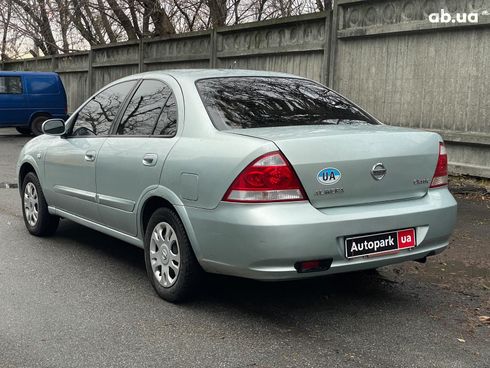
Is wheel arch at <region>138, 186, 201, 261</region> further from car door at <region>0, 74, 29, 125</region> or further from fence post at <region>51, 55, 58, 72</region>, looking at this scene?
fence post at <region>51, 55, 58, 72</region>

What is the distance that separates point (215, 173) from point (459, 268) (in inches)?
99.3

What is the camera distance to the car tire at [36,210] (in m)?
6.21

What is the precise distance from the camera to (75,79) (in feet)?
68.8

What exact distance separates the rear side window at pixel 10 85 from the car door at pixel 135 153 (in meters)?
14.4

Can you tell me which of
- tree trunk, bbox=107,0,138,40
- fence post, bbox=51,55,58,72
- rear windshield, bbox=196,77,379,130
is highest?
tree trunk, bbox=107,0,138,40

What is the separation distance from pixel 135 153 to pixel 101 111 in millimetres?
1071

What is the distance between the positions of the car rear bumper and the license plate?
0.12 ft

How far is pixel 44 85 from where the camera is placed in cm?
1848

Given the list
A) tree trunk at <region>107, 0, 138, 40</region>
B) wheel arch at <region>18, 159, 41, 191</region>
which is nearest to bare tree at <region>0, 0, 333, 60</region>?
tree trunk at <region>107, 0, 138, 40</region>

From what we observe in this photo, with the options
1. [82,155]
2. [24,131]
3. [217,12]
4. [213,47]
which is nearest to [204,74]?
[82,155]

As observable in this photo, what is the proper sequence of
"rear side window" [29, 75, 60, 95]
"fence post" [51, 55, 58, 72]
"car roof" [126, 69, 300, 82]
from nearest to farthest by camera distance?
1. "car roof" [126, 69, 300, 82]
2. "rear side window" [29, 75, 60, 95]
3. "fence post" [51, 55, 58, 72]

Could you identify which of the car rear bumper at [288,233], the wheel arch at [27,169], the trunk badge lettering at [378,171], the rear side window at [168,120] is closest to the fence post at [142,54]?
the wheel arch at [27,169]

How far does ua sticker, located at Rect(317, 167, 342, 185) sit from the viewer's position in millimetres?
3701

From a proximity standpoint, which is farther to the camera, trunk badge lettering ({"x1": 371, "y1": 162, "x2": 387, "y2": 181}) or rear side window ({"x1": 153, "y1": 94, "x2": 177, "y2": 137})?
rear side window ({"x1": 153, "y1": 94, "x2": 177, "y2": 137})
